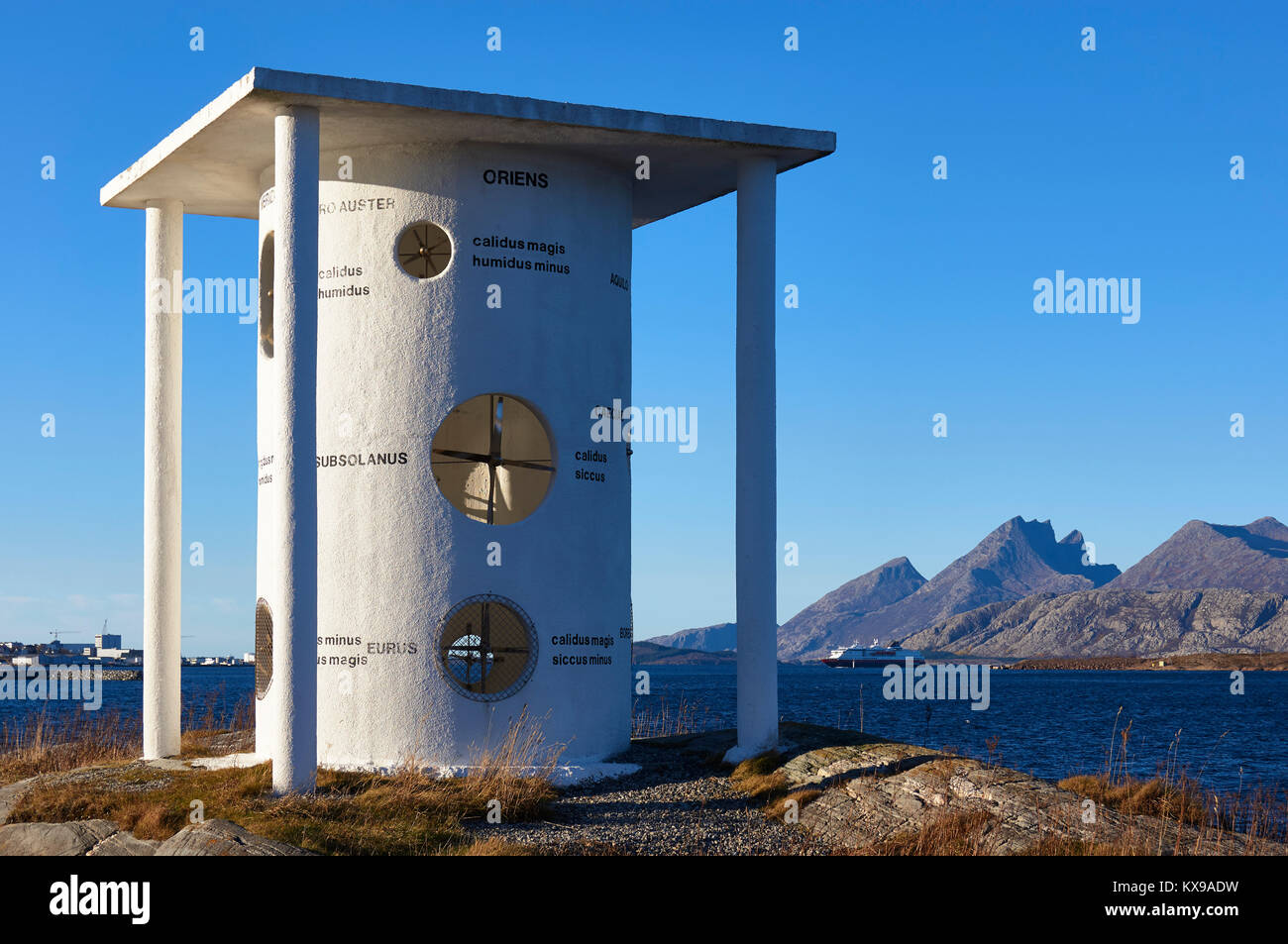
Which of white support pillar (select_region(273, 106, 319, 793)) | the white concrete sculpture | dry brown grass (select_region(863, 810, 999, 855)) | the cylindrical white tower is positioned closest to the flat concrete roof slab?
the white concrete sculpture

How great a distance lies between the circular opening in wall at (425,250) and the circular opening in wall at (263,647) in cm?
576

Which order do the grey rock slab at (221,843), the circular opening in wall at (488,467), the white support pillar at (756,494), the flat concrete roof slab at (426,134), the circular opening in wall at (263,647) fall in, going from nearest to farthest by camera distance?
the grey rock slab at (221,843) < the flat concrete roof slab at (426,134) < the white support pillar at (756,494) < the circular opening in wall at (263,647) < the circular opening in wall at (488,467)

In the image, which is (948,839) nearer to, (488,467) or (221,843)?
(221,843)

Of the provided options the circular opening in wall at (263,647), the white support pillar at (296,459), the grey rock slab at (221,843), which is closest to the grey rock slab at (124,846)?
the grey rock slab at (221,843)

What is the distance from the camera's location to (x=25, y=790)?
18.2 meters

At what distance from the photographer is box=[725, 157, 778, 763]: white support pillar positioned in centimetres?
2036

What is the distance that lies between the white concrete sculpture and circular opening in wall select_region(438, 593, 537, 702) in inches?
1.4

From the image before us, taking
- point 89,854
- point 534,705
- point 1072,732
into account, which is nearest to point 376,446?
point 534,705

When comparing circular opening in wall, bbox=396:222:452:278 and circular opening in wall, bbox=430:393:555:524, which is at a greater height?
circular opening in wall, bbox=396:222:452:278

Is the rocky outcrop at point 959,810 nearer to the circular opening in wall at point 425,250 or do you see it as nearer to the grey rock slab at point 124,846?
the grey rock slab at point 124,846

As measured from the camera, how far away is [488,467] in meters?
25.8

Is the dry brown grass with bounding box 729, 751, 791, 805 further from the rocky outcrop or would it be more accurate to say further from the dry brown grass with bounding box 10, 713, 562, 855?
the dry brown grass with bounding box 10, 713, 562, 855

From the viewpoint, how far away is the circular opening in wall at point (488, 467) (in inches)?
1035

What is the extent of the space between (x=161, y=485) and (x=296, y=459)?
6112 millimetres
